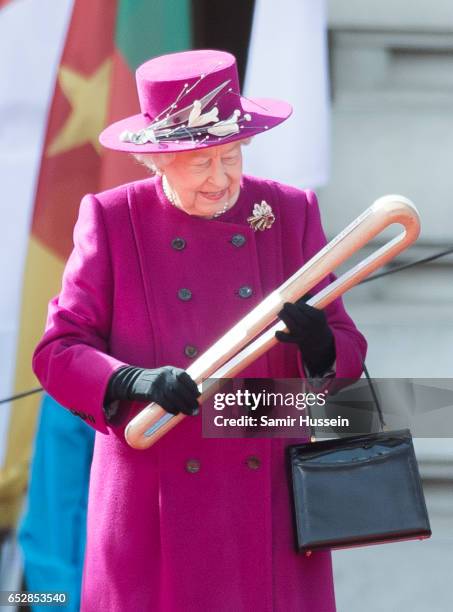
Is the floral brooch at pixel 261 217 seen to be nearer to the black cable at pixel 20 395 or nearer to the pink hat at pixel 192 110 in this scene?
the pink hat at pixel 192 110

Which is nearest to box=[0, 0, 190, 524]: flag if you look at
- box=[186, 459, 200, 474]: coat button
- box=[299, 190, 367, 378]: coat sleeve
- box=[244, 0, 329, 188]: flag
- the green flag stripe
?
the green flag stripe

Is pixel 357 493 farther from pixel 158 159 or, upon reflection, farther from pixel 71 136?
pixel 71 136

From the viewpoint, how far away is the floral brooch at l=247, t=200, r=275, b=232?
349cm

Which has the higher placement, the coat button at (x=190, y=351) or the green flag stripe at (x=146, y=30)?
the green flag stripe at (x=146, y=30)

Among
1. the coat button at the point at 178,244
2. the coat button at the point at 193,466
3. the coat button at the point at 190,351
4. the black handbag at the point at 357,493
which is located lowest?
the black handbag at the point at 357,493

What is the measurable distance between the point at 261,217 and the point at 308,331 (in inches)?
13.9

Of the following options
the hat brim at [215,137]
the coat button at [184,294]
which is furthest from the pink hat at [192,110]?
the coat button at [184,294]

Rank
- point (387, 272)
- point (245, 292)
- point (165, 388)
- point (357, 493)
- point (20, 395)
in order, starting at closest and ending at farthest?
point (165, 388)
point (357, 493)
point (245, 292)
point (20, 395)
point (387, 272)

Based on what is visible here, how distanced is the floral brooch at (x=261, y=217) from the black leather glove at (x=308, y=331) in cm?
25

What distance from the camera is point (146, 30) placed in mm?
4645

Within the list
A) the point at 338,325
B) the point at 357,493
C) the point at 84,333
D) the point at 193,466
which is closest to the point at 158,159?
the point at 84,333

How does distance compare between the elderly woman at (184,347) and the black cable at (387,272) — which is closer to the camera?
the elderly woman at (184,347)

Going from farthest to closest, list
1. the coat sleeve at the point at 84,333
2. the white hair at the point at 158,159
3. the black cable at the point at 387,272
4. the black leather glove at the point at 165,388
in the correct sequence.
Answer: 1. the black cable at the point at 387,272
2. the white hair at the point at 158,159
3. the coat sleeve at the point at 84,333
4. the black leather glove at the point at 165,388

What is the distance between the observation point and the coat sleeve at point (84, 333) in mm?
3322
